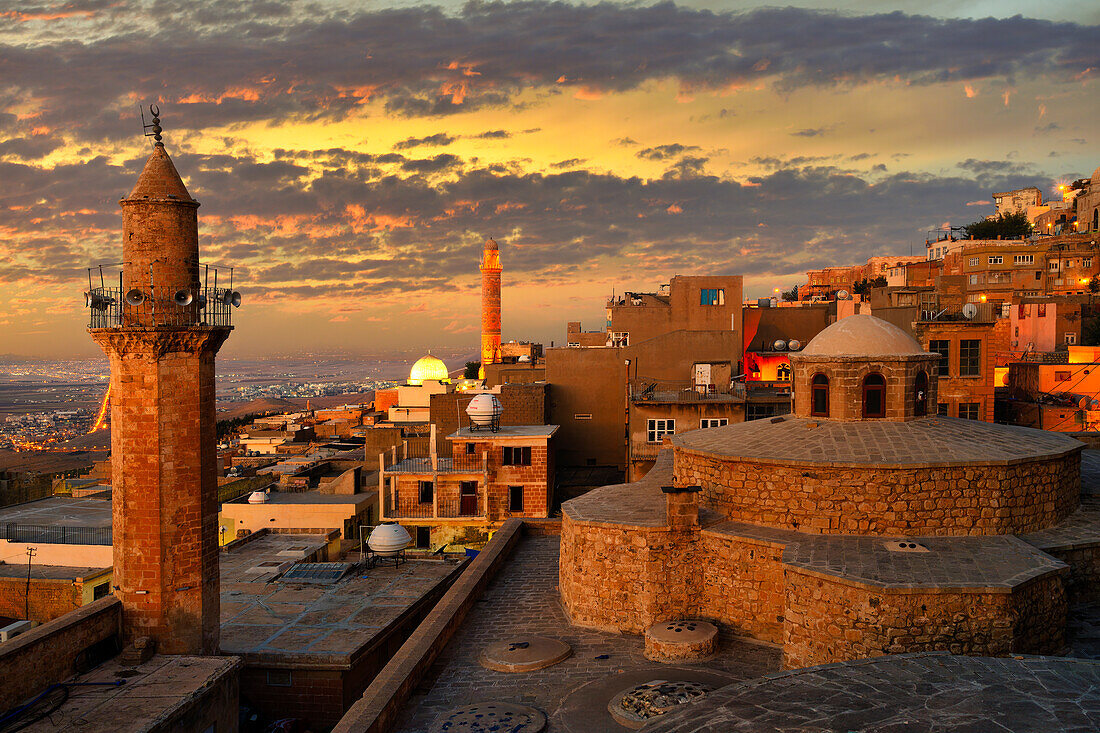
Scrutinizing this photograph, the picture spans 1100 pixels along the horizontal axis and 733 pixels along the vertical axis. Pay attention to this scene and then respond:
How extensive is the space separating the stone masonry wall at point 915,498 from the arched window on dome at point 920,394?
3.15 metres

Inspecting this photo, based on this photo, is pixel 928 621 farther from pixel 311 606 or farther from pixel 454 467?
pixel 454 467

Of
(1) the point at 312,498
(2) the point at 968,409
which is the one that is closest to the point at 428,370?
(1) the point at 312,498

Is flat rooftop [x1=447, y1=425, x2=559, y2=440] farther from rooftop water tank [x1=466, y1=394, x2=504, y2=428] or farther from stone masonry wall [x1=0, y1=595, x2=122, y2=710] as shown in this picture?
stone masonry wall [x1=0, y1=595, x2=122, y2=710]

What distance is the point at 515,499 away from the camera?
3447 centimetres

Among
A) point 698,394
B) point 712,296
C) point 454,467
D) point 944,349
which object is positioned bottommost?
point 454,467

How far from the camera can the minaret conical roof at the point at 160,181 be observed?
19016 millimetres

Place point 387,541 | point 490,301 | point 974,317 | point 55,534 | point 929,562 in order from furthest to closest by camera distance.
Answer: point 490,301 < point 55,534 < point 974,317 < point 387,541 < point 929,562

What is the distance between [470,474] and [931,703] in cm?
2721

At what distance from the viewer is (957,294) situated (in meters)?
40.8

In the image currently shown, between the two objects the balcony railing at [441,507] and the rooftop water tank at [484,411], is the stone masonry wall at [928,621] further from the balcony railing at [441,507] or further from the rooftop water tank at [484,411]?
the rooftop water tank at [484,411]

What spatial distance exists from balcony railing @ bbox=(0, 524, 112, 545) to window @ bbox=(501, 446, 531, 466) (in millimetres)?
16544

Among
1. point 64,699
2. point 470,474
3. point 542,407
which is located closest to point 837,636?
point 64,699

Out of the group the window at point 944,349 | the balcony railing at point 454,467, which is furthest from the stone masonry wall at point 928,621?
the balcony railing at point 454,467

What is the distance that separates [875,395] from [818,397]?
1.35m
